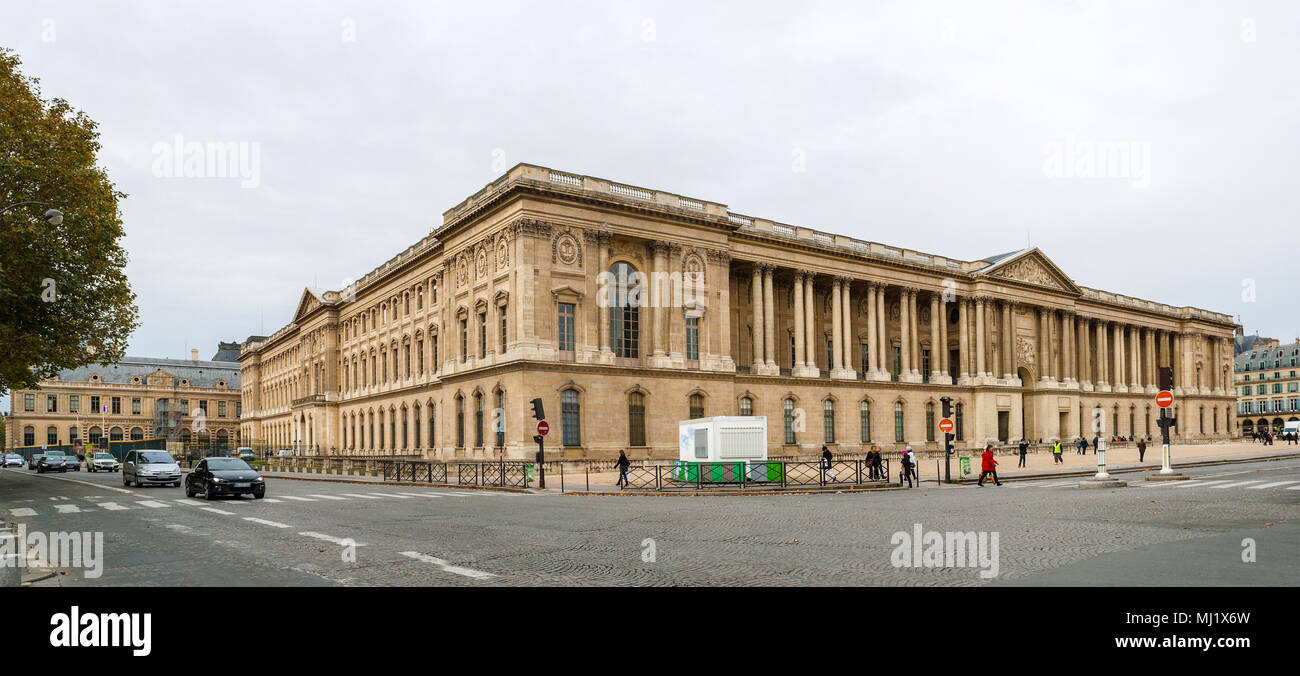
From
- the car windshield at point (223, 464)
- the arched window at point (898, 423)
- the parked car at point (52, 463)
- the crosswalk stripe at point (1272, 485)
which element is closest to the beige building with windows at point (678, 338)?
the arched window at point (898, 423)

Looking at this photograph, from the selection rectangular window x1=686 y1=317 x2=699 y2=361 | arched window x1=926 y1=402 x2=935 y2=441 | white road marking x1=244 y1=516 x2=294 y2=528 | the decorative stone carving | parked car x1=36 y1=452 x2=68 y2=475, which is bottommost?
parked car x1=36 y1=452 x2=68 y2=475

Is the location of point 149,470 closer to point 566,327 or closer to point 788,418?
point 566,327

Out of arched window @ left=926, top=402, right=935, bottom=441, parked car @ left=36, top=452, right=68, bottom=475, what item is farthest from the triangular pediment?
parked car @ left=36, top=452, right=68, bottom=475

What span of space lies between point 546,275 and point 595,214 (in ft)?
16.0

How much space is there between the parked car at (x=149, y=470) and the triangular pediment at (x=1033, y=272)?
60.8 meters

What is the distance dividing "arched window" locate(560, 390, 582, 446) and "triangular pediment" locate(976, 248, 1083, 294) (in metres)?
41.2

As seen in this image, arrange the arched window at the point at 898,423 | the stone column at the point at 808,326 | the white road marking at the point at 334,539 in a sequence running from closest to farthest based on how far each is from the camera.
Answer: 1. the white road marking at the point at 334,539
2. the stone column at the point at 808,326
3. the arched window at the point at 898,423

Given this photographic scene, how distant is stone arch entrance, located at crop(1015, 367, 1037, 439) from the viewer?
78188mm

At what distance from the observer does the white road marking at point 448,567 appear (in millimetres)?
10938

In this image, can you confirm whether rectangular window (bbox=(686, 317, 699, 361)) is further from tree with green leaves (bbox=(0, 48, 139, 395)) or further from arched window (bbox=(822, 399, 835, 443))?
tree with green leaves (bbox=(0, 48, 139, 395))

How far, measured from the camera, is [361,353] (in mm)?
79125

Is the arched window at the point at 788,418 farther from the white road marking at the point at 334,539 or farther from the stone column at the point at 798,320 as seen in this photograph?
the white road marking at the point at 334,539

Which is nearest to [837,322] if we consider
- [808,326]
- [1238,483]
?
[808,326]
